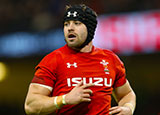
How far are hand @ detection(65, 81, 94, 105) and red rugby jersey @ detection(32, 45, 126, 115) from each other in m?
0.22

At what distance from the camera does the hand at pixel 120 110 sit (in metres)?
3.12

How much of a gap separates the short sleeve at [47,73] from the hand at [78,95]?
0.25m

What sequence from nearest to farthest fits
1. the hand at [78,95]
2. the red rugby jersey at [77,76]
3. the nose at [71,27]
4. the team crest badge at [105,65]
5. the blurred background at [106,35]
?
1. the hand at [78,95]
2. the red rugby jersey at [77,76]
3. the nose at [71,27]
4. the team crest badge at [105,65]
5. the blurred background at [106,35]

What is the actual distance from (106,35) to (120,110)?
4.91 m

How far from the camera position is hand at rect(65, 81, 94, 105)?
2.86 meters

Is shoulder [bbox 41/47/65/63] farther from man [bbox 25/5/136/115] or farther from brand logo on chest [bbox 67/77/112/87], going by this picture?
brand logo on chest [bbox 67/77/112/87]

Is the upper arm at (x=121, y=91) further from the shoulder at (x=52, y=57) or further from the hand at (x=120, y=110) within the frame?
the shoulder at (x=52, y=57)

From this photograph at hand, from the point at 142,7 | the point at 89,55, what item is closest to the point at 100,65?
the point at 89,55

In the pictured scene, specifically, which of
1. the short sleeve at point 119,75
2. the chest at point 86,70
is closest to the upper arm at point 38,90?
the chest at point 86,70

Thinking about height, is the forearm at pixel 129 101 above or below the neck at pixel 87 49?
below

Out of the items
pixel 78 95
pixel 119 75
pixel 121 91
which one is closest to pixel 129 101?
pixel 121 91

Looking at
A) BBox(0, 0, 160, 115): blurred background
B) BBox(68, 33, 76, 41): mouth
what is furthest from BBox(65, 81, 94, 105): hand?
BBox(0, 0, 160, 115): blurred background

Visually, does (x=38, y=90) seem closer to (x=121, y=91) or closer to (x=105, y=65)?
(x=105, y=65)

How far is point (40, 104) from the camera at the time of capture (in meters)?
2.95
